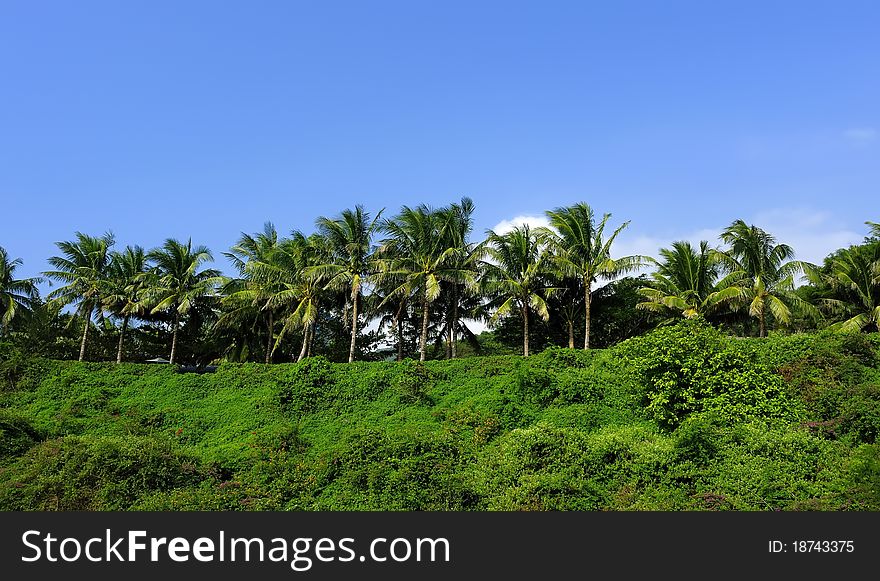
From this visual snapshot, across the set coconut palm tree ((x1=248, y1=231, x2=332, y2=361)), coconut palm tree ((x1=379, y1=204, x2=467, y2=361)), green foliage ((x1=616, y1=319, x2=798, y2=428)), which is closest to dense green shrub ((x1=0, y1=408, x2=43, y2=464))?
coconut palm tree ((x1=248, y1=231, x2=332, y2=361))

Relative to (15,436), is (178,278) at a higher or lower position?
higher

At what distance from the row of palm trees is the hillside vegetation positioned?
5953mm

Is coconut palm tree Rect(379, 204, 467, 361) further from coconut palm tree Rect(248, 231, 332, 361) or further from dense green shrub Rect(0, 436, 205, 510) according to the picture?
dense green shrub Rect(0, 436, 205, 510)

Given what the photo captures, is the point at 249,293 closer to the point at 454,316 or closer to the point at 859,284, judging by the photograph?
the point at 454,316

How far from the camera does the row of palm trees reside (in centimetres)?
2600

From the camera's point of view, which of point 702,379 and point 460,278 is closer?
point 702,379

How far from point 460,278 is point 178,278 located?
14403 millimetres

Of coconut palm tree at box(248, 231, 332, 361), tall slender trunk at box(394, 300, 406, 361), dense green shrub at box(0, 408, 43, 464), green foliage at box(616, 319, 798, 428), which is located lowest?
dense green shrub at box(0, 408, 43, 464)

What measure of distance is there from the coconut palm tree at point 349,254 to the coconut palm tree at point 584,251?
Answer: 751 centimetres

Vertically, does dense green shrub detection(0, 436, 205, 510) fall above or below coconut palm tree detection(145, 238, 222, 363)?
below

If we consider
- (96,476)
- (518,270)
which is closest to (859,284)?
(518,270)

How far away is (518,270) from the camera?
27500 millimetres

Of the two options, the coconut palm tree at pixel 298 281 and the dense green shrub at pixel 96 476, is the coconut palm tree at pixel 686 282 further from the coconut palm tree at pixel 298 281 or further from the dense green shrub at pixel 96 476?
the dense green shrub at pixel 96 476

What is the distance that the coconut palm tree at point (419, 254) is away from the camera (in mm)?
26562
